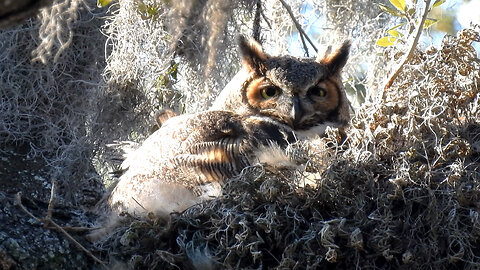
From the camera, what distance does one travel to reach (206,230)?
2.09 metres

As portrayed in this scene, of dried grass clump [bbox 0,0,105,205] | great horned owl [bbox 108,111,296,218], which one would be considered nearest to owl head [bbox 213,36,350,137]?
great horned owl [bbox 108,111,296,218]

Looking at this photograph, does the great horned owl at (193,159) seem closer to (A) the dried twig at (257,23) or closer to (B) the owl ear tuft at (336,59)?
(B) the owl ear tuft at (336,59)

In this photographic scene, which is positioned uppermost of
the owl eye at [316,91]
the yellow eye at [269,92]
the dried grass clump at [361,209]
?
the yellow eye at [269,92]

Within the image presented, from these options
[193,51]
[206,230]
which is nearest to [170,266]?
[206,230]

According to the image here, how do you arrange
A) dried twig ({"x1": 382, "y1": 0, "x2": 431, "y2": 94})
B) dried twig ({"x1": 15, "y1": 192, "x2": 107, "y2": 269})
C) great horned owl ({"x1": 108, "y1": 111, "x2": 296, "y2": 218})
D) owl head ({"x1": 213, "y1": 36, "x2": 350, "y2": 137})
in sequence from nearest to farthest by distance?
dried twig ({"x1": 15, "y1": 192, "x2": 107, "y2": 269})
dried twig ({"x1": 382, "y1": 0, "x2": 431, "y2": 94})
great horned owl ({"x1": 108, "y1": 111, "x2": 296, "y2": 218})
owl head ({"x1": 213, "y1": 36, "x2": 350, "y2": 137})

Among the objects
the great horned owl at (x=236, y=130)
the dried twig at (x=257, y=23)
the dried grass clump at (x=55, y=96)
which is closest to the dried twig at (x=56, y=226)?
the great horned owl at (x=236, y=130)

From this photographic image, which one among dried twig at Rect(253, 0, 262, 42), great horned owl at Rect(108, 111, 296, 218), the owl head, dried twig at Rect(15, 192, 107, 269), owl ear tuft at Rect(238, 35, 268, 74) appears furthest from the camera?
dried twig at Rect(253, 0, 262, 42)

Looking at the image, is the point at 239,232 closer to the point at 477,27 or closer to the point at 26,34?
the point at 477,27

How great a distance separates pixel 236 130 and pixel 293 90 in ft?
0.87

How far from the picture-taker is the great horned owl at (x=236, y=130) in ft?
7.80

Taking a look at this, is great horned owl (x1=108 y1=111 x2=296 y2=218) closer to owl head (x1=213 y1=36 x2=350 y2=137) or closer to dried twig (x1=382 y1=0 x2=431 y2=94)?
owl head (x1=213 y1=36 x2=350 y2=137)

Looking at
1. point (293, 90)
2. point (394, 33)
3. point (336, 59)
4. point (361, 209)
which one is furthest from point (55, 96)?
point (361, 209)

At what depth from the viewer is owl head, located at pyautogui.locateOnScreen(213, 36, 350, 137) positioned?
2631mm

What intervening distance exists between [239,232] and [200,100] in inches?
44.6
